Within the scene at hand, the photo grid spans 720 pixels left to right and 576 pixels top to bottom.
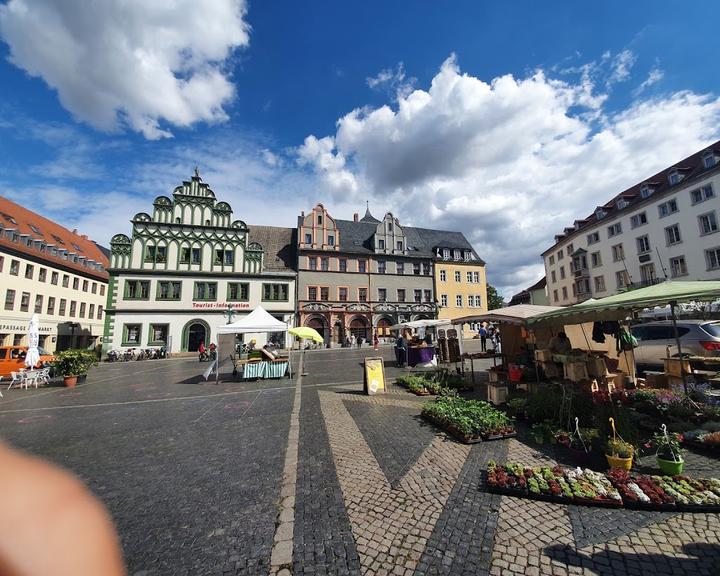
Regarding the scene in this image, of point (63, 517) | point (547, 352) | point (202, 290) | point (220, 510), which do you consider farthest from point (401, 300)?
point (63, 517)

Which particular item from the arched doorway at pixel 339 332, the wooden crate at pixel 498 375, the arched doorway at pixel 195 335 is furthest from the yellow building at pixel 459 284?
the wooden crate at pixel 498 375

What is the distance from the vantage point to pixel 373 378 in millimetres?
11531

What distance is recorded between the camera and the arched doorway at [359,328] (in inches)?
1511

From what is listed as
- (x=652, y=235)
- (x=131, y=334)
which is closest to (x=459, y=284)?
(x=652, y=235)

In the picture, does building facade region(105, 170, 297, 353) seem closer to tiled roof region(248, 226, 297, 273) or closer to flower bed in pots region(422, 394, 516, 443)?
tiled roof region(248, 226, 297, 273)

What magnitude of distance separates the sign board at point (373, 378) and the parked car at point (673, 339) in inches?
339

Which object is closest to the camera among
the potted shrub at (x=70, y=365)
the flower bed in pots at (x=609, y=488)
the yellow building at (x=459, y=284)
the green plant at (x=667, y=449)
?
the flower bed in pots at (x=609, y=488)

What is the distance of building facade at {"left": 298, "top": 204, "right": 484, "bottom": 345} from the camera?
3719 centimetres

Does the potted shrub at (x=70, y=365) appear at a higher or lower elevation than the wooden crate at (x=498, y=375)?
higher

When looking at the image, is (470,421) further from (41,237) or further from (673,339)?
(41,237)

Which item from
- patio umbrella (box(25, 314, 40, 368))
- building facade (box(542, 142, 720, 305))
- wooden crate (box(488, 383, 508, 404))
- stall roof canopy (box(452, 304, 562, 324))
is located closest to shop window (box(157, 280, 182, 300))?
patio umbrella (box(25, 314, 40, 368))

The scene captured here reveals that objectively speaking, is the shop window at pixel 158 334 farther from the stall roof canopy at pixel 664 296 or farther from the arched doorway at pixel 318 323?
the stall roof canopy at pixel 664 296

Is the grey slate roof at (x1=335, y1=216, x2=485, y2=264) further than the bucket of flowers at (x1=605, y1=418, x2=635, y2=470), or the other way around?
the grey slate roof at (x1=335, y1=216, x2=485, y2=264)

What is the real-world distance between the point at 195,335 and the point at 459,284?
103 feet
